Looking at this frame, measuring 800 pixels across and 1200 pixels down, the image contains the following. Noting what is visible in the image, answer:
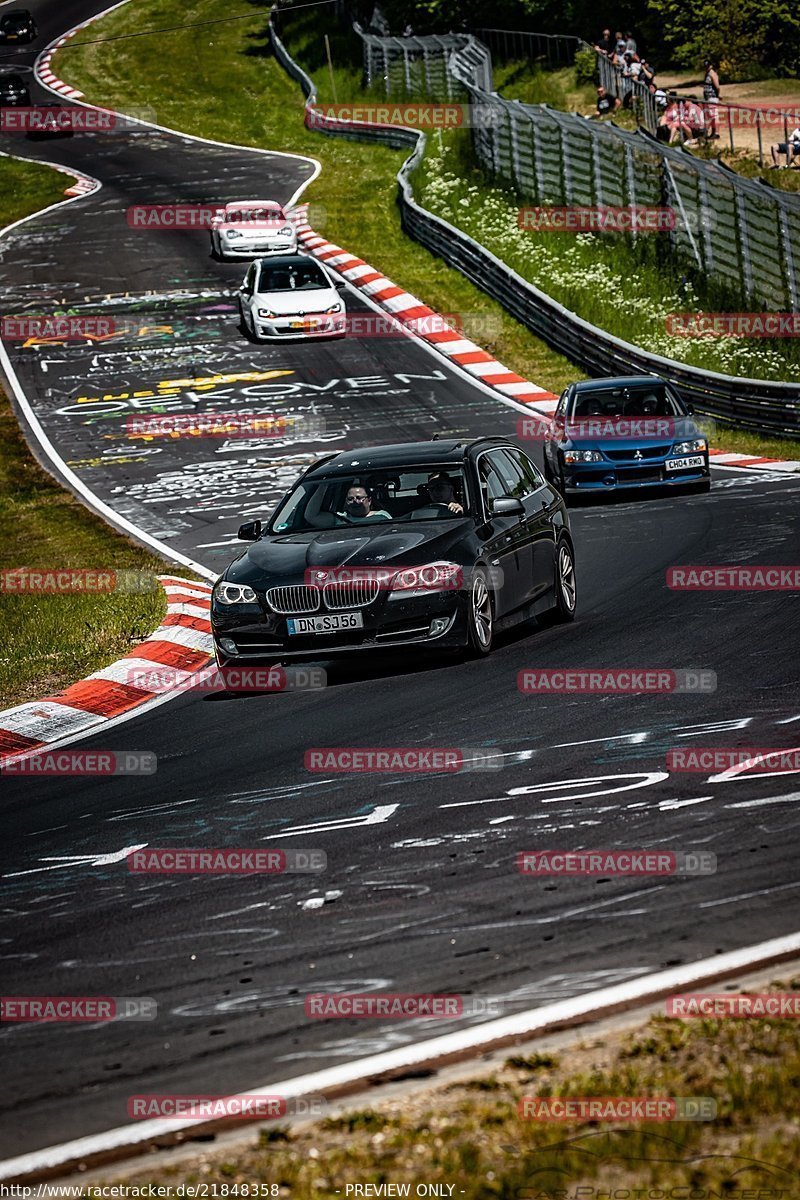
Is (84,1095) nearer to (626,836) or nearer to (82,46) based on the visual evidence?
(626,836)

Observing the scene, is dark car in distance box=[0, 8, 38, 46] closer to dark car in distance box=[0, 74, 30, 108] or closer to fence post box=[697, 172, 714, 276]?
dark car in distance box=[0, 74, 30, 108]

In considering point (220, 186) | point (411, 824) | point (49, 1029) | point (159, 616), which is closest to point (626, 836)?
point (411, 824)

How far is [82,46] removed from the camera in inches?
2827

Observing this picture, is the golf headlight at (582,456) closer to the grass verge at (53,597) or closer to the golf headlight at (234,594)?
the grass verge at (53,597)

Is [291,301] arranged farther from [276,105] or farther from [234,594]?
[276,105]

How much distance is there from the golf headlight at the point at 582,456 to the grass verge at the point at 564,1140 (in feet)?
50.6

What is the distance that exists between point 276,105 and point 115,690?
51.0 meters

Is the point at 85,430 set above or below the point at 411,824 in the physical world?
below

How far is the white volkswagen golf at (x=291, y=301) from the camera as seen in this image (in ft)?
102

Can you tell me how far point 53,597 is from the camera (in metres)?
16.0

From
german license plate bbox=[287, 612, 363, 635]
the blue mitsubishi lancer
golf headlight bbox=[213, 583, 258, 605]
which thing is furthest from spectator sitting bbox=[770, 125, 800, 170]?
german license plate bbox=[287, 612, 363, 635]

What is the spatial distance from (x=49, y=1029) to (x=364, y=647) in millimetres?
5692

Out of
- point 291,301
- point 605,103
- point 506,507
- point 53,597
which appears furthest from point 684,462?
point 605,103

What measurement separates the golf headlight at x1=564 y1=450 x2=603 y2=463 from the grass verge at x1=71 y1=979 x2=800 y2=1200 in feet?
50.6
